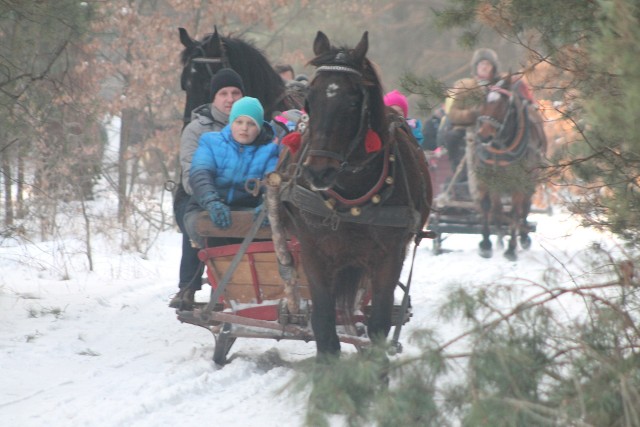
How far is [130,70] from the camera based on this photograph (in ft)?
52.5

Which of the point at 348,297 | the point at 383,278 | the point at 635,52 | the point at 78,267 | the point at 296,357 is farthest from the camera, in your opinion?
the point at 78,267

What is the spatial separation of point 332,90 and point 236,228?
69.7 inches

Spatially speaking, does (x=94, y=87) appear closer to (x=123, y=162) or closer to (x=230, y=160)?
(x=123, y=162)

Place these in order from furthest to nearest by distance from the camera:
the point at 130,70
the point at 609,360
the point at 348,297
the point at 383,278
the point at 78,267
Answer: the point at 130,70
the point at 78,267
the point at 348,297
the point at 383,278
the point at 609,360

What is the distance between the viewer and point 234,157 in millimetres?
6875

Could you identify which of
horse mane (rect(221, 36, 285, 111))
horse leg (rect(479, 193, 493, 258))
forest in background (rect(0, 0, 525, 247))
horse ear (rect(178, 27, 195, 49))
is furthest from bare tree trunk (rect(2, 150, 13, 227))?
horse leg (rect(479, 193, 493, 258))

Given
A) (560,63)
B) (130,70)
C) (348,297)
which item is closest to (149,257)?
(130,70)

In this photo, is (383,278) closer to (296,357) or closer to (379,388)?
(296,357)

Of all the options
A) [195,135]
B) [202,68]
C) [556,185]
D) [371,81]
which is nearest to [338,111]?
[371,81]

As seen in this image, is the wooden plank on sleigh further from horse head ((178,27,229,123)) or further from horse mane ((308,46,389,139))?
horse head ((178,27,229,123))

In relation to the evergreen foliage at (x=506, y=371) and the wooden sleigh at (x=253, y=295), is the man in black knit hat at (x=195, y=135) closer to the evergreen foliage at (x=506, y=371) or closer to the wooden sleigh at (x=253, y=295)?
the wooden sleigh at (x=253, y=295)

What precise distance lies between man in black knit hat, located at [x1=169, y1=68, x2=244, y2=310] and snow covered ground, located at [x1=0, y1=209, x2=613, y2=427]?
0.48 m

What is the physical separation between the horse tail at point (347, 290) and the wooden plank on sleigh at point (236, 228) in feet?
2.59

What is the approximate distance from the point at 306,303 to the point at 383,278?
98 cm
